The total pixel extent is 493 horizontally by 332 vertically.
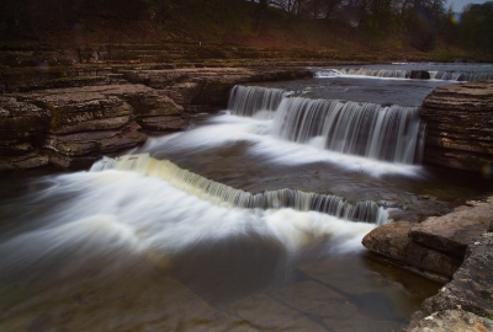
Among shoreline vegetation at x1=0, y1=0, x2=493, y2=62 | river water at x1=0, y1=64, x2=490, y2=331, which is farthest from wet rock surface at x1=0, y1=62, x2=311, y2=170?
shoreline vegetation at x1=0, y1=0, x2=493, y2=62

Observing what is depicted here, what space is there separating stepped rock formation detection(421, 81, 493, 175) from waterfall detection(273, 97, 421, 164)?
1.16 feet

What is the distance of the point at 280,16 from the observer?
35.2m

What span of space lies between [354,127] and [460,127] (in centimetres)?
237

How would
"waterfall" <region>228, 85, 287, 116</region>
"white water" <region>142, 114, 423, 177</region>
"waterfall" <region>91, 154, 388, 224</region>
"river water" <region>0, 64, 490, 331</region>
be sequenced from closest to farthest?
"river water" <region>0, 64, 490, 331</region> < "waterfall" <region>91, 154, 388, 224</region> < "white water" <region>142, 114, 423, 177</region> < "waterfall" <region>228, 85, 287, 116</region>

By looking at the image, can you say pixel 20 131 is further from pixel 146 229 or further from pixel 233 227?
pixel 233 227

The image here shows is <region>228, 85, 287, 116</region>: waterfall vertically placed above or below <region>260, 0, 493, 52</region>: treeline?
below

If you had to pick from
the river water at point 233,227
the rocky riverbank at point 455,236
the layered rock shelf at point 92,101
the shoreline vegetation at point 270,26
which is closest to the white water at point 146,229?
the river water at point 233,227

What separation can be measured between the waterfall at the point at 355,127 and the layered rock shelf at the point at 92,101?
3.38 meters

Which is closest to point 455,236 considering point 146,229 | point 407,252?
point 407,252

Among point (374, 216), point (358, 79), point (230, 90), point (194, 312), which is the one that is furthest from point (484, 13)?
point (194, 312)

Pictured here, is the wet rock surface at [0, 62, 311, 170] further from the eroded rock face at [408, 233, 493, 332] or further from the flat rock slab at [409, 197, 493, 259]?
the eroded rock face at [408, 233, 493, 332]

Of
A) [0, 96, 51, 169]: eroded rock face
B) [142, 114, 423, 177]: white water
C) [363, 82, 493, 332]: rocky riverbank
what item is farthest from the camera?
[0, 96, 51, 169]: eroded rock face

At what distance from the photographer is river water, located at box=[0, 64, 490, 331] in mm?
4445

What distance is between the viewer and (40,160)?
9.59 m
